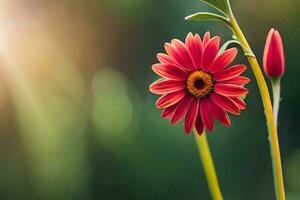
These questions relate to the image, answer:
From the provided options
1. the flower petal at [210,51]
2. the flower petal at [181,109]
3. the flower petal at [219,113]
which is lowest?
the flower petal at [219,113]

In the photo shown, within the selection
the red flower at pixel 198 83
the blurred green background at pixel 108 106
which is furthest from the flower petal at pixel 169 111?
the blurred green background at pixel 108 106

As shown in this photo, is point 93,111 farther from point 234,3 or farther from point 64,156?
point 234,3

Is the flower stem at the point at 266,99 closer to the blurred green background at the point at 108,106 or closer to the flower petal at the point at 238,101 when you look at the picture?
the flower petal at the point at 238,101

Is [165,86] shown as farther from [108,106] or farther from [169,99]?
[108,106]

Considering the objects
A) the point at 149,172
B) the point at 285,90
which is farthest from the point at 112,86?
the point at 285,90

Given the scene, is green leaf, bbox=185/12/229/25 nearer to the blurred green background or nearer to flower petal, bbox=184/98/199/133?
flower petal, bbox=184/98/199/133

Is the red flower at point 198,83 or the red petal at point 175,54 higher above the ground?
the red petal at point 175,54

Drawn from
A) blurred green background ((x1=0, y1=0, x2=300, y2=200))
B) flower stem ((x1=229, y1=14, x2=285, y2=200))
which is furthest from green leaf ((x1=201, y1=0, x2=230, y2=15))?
blurred green background ((x1=0, y1=0, x2=300, y2=200))

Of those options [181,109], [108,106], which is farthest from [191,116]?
[108,106]
